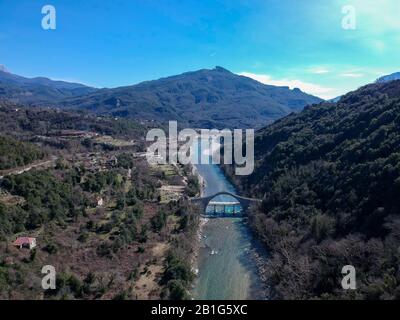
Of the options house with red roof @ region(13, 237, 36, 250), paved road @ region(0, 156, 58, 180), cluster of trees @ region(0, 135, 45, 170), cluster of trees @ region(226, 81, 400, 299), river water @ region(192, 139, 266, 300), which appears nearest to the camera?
cluster of trees @ region(226, 81, 400, 299)

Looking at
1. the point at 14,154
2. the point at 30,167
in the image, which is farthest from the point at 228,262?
the point at 14,154

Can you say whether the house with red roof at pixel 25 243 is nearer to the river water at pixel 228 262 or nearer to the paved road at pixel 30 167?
the paved road at pixel 30 167

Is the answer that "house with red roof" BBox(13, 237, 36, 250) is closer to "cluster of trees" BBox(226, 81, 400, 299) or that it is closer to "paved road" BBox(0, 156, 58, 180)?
"paved road" BBox(0, 156, 58, 180)

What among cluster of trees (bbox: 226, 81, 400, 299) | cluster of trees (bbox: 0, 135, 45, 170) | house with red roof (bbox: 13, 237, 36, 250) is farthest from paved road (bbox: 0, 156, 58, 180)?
cluster of trees (bbox: 226, 81, 400, 299)
